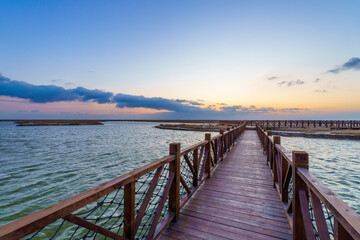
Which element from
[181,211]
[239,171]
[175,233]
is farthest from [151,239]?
[239,171]

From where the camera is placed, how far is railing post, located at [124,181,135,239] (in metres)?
1.85

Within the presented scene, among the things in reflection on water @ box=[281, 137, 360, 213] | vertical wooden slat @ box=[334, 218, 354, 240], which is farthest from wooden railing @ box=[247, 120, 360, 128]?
vertical wooden slat @ box=[334, 218, 354, 240]

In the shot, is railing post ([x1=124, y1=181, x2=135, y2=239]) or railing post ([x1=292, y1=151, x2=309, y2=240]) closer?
railing post ([x1=124, y1=181, x2=135, y2=239])

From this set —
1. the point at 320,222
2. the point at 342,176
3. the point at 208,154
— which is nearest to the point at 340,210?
the point at 320,222

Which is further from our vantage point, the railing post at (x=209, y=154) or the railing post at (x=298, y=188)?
the railing post at (x=209, y=154)

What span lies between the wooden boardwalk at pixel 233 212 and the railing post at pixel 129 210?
0.80m

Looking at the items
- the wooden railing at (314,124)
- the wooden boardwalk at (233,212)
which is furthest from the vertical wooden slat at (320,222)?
the wooden railing at (314,124)

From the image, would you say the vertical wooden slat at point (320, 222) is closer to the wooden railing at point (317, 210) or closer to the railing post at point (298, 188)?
the wooden railing at point (317, 210)

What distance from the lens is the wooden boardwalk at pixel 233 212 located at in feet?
8.38

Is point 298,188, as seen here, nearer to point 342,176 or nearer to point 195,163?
point 195,163

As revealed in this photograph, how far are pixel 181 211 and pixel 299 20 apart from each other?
12.0 meters

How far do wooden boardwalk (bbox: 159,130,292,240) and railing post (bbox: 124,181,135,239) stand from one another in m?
0.80

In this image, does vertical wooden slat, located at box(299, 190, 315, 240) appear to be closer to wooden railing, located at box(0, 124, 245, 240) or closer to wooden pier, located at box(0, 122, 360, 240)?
wooden pier, located at box(0, 122, 360, 240)

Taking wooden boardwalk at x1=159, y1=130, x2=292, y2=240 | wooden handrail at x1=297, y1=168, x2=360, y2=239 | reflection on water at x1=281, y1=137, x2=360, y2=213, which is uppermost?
wooden handrail at x1=297, y1=168, x2=360, y2=239
